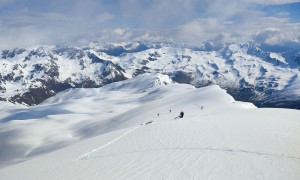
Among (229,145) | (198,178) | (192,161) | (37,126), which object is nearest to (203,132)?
(229,145)

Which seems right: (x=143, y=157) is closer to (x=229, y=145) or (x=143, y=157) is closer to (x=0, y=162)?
(x=229, y=145)

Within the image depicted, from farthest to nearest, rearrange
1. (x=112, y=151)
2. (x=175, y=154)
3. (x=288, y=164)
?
(x=112, y=151) → (x=175, y=154) → (x=288, y=164)

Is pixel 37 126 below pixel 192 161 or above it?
above

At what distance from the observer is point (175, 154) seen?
23.2m

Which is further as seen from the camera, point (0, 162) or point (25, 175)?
point (0, 162)

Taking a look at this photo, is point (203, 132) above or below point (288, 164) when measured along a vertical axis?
above

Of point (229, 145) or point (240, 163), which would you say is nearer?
point (240, 163)

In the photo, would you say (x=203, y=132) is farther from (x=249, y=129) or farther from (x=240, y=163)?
(x=240, y=163)

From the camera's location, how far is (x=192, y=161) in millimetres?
21000

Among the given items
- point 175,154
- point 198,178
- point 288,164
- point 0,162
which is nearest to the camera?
point 198,178

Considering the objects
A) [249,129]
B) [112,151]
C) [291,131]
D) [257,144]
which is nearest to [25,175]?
[112,151]

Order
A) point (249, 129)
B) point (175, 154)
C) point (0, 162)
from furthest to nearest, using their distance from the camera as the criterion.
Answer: point (0, 162) → point (249, 129) → point (175, 154)

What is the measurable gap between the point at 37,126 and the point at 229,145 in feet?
465

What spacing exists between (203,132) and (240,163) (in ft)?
35.7
